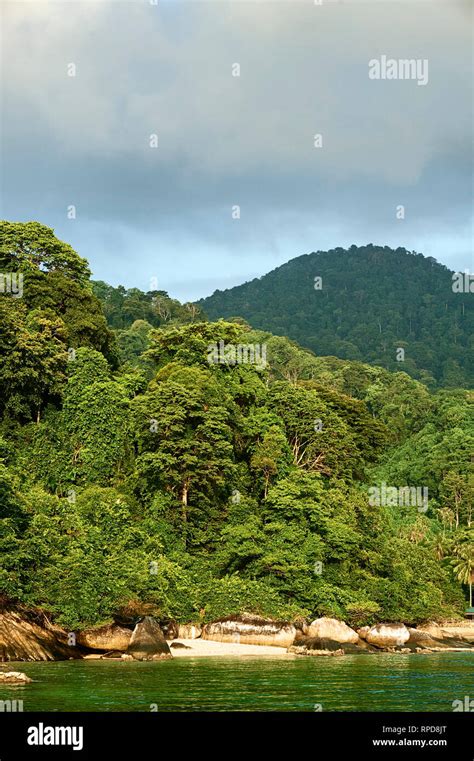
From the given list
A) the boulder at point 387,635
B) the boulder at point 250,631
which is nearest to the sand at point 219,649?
the boulder at point 250,631

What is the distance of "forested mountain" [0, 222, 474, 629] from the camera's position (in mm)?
31344

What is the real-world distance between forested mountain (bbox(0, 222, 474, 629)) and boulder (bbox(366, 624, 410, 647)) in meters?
1.11

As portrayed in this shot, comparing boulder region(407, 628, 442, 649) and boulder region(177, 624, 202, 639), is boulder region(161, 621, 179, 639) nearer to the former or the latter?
boulder region(177, 624, 202, 639)

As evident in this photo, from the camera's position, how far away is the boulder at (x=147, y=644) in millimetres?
27986

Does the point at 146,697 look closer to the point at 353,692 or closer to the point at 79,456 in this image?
the point at 353,692

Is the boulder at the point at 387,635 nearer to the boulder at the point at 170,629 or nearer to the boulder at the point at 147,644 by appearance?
the boulder at the point at 170,629

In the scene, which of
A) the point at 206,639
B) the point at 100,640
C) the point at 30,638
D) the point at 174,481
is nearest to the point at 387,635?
the point at 206,639

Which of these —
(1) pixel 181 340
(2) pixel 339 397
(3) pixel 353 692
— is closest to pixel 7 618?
(3) pixel 353 692

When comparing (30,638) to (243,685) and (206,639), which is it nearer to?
(206,639)

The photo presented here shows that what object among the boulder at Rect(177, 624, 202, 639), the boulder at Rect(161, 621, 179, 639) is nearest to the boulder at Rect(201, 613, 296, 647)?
the boulder at Rect(177, 624, 202, 639)

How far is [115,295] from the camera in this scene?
105438 millimetres

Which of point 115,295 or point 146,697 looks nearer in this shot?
point 146,697
